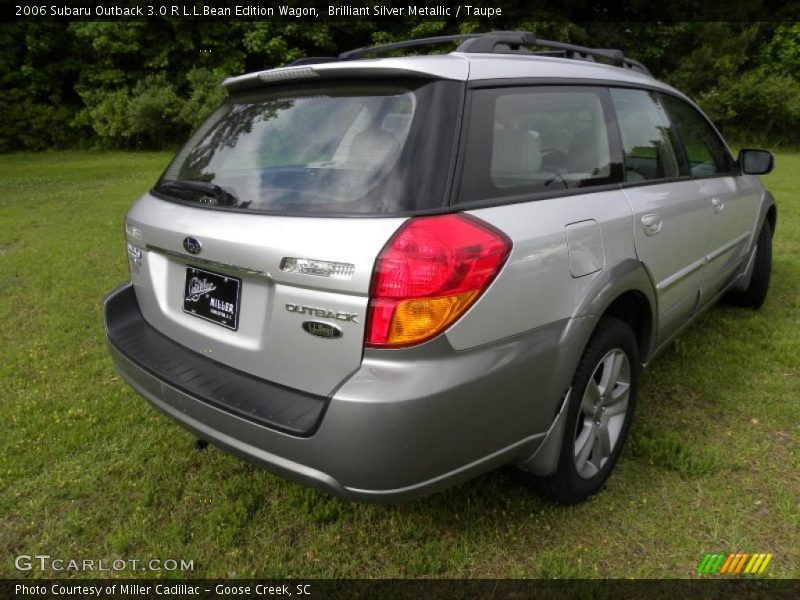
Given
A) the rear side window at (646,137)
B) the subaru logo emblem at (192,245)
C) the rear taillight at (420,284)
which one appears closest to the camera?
the rear taillight at (420,284)

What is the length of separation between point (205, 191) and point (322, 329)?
846 mm

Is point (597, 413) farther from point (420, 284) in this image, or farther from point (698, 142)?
point (698, 142)

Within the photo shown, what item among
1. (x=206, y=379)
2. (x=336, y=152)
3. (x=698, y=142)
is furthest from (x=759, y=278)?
(x=206, y=379)

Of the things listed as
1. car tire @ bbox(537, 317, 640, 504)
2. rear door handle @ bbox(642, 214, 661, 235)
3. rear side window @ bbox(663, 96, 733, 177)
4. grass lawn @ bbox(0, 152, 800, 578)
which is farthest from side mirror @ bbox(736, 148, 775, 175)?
car tire @ bbox(537, 317, 640, 504)

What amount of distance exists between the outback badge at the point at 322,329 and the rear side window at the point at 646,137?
1.59 meters

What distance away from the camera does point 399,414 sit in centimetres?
166

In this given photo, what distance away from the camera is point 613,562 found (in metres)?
2.18

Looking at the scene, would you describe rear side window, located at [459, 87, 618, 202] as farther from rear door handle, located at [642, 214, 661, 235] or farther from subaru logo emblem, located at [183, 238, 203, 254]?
subaru logo emblem, located at [183, 238, 203, 254]

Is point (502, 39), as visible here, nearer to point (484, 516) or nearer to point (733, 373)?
point (484, 516)

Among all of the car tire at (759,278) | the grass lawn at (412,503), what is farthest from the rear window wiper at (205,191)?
the car tire at (759,278)

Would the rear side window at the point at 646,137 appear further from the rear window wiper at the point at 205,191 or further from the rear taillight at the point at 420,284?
the rear window wiper at the point at 205,191

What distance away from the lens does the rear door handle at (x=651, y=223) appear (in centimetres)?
252

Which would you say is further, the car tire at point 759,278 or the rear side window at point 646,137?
the car tire at point 759,278

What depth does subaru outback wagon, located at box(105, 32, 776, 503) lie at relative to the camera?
1.69 meters
